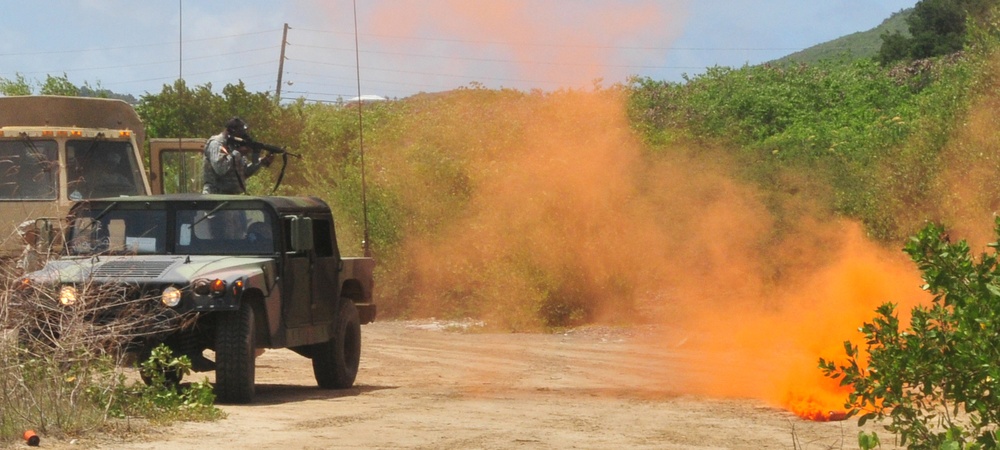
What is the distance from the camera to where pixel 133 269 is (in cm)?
1074

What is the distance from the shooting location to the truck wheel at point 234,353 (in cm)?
1069

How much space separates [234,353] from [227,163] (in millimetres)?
2731

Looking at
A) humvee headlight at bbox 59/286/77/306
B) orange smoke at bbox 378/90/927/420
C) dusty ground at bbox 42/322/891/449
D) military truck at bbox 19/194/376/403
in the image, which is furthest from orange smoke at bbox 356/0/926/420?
humvee headlight at bbox 59/286/77/306

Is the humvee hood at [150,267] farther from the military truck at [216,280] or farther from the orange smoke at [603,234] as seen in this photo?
the orange smoke at [603,234]

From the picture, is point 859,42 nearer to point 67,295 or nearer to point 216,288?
point 216,288

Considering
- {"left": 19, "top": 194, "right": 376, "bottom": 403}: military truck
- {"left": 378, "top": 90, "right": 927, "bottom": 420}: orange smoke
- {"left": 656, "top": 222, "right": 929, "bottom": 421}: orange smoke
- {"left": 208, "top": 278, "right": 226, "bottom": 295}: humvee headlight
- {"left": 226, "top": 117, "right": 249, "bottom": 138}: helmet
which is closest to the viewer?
{"left": 19, "top": 194, "right": 376, "bottom": 403}: military truck

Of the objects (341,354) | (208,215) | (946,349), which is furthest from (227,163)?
(946,349)

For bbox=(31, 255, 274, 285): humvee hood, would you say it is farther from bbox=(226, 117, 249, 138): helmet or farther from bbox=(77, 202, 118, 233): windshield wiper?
bbox=(226, 117, 249, 138): helmet

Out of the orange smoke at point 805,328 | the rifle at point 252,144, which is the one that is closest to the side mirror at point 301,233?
the rifle at point 252,144

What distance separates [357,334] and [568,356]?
176 inches

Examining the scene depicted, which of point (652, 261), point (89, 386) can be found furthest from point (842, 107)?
point (89, 386)

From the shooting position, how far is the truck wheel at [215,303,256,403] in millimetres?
10688

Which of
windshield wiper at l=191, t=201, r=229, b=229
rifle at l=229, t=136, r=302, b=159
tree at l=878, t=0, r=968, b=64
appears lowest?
windshield wiper at l=191, t=201, r=229, b=229

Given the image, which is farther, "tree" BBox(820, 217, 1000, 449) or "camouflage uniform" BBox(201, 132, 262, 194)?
"camouflage uniform" BBox(201, 132, 262, 194)
